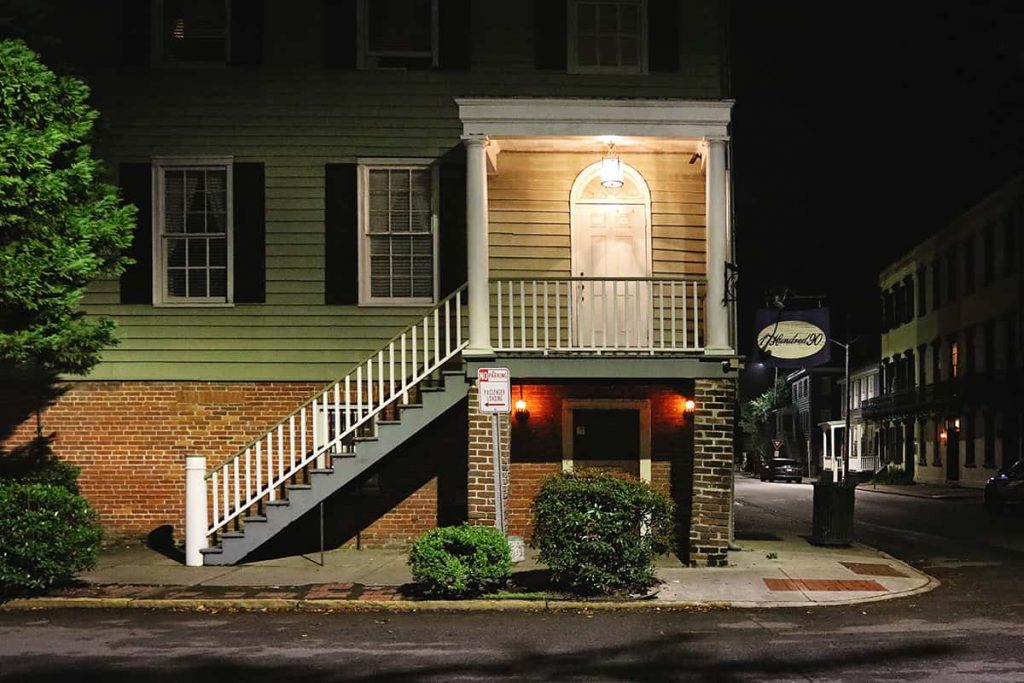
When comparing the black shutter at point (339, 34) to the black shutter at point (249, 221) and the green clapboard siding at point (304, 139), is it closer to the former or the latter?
the green clapboard siding at point (304, 139)

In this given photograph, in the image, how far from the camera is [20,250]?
12.3 m

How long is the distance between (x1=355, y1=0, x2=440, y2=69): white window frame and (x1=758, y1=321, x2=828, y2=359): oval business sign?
6.16 m

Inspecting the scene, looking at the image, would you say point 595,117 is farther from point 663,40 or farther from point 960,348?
point 960,348

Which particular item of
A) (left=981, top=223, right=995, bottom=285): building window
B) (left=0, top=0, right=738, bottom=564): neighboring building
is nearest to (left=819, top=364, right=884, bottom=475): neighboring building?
(left=981, top=223, right=995, bottom=285): building window

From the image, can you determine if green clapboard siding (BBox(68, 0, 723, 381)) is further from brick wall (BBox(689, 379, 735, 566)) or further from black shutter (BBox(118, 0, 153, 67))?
brick wall (BBox(689, 379, 735, 566))

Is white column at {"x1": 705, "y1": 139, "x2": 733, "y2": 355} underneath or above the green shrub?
above

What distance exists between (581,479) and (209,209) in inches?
283

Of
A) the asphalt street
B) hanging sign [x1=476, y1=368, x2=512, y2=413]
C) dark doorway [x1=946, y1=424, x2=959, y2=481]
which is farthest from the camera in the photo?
dark doorway [x1=946, y1=424, x2=959, y2=481]

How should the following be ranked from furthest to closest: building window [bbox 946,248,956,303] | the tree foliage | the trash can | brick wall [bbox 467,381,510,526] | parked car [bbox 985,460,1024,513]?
1. the tree foliage
2. building window [bbox 946,248,956,303]
3. parked car [bbox 985,460,1024,513]
4. the trash can
5. brick wall [bbox 467,381,510,526]

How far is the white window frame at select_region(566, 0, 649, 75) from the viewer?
15.5 m

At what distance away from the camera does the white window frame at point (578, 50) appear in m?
15.5

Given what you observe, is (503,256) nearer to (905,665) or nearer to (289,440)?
(289,440)

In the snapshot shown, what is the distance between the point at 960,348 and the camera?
142ft

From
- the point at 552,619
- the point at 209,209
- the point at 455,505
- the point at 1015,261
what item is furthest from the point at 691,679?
the point at 1015,261
